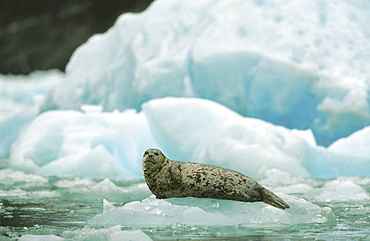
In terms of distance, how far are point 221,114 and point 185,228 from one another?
4538mm

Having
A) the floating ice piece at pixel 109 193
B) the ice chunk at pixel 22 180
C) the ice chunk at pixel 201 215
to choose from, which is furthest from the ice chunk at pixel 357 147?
the ice chunk at pixel 201 215

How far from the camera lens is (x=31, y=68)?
56.9 feet

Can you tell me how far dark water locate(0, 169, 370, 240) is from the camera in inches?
116

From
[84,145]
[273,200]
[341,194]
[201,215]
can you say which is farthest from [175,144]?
[201,215]

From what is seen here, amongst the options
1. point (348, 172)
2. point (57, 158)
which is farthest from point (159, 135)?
point (348, 172)

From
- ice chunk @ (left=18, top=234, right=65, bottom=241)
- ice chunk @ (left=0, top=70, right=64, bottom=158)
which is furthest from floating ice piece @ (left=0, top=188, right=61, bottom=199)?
ice chunk @ (left=0, top=70, right=64, bottom=158)

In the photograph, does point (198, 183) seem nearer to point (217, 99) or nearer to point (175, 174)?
point (175, 174)

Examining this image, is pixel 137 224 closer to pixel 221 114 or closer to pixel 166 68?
pixel 221 114

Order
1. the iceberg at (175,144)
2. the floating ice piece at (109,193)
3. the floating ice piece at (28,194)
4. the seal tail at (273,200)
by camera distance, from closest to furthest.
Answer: the seal tail at (273,200), the floating ice piece at (109,193), the floating ice piece at (28,194), the iceberg at (175,144)

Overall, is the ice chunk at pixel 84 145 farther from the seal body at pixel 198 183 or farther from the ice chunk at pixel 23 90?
the ice chunk at pixel 23 90

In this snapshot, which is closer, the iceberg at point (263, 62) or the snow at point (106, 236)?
the snow at point (106, 236)

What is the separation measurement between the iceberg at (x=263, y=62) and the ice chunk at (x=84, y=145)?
4.25 ft

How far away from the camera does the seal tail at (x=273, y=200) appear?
11.8 feet

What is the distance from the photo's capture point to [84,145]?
8492mm
